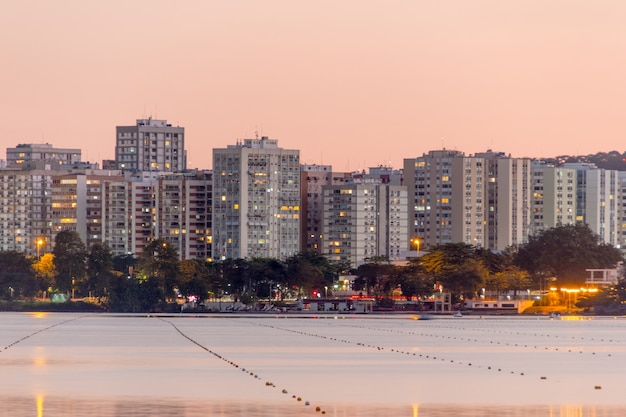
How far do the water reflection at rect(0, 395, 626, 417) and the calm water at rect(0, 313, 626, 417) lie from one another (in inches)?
1.5

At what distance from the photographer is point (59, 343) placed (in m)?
70.9

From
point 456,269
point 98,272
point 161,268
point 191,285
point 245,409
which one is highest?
point 456,269

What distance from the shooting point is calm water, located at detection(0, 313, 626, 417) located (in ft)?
124

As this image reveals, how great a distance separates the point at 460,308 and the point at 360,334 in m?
95.2

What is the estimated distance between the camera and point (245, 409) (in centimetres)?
3706

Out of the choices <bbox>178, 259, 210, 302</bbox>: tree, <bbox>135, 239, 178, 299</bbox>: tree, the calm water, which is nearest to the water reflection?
the calm water

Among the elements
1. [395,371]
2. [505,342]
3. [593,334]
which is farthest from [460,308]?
[395,371]

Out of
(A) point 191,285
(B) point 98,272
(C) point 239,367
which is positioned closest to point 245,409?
(C) point 239,367

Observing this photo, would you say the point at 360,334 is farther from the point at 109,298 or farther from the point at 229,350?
the point at 109,298

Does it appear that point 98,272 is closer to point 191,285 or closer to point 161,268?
point 161,268

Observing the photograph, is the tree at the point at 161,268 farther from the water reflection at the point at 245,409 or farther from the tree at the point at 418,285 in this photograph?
the water reflection at the point at 245,409

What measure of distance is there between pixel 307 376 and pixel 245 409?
11127mm

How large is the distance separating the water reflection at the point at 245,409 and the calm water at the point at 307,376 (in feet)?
0.12

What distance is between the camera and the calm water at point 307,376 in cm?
3778
